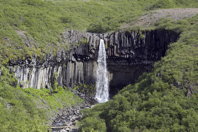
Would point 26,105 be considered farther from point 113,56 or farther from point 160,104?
point 113,56

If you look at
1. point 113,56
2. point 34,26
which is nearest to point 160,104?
point 113,56

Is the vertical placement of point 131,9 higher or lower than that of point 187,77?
higher

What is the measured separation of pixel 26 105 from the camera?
32.2m

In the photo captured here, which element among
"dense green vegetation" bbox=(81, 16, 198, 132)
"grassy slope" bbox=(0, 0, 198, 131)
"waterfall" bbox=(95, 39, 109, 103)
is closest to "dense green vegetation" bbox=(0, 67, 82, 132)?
"grassy slope" bbox=(0, 0, 198, 131)

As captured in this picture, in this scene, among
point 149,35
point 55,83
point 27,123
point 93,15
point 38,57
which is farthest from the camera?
point 93,15

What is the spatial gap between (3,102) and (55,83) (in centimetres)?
1682

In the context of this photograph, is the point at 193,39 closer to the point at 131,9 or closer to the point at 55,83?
the point at 55,83

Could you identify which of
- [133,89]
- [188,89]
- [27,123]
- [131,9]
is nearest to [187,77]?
[188,89]

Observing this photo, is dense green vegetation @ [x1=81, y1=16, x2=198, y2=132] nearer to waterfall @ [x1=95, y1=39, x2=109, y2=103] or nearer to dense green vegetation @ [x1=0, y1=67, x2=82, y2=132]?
dense green vegetation @ [x1=0, y1=67, x2=82, y2=132]

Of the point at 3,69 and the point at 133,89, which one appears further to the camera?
the point at 3,69

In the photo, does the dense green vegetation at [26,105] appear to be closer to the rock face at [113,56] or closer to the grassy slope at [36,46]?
the grassy slope at [36,46]

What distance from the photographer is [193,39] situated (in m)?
38.5

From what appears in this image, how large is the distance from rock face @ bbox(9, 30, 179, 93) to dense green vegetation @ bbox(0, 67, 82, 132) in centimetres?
331

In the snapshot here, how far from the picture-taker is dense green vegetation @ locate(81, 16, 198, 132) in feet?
86.5
